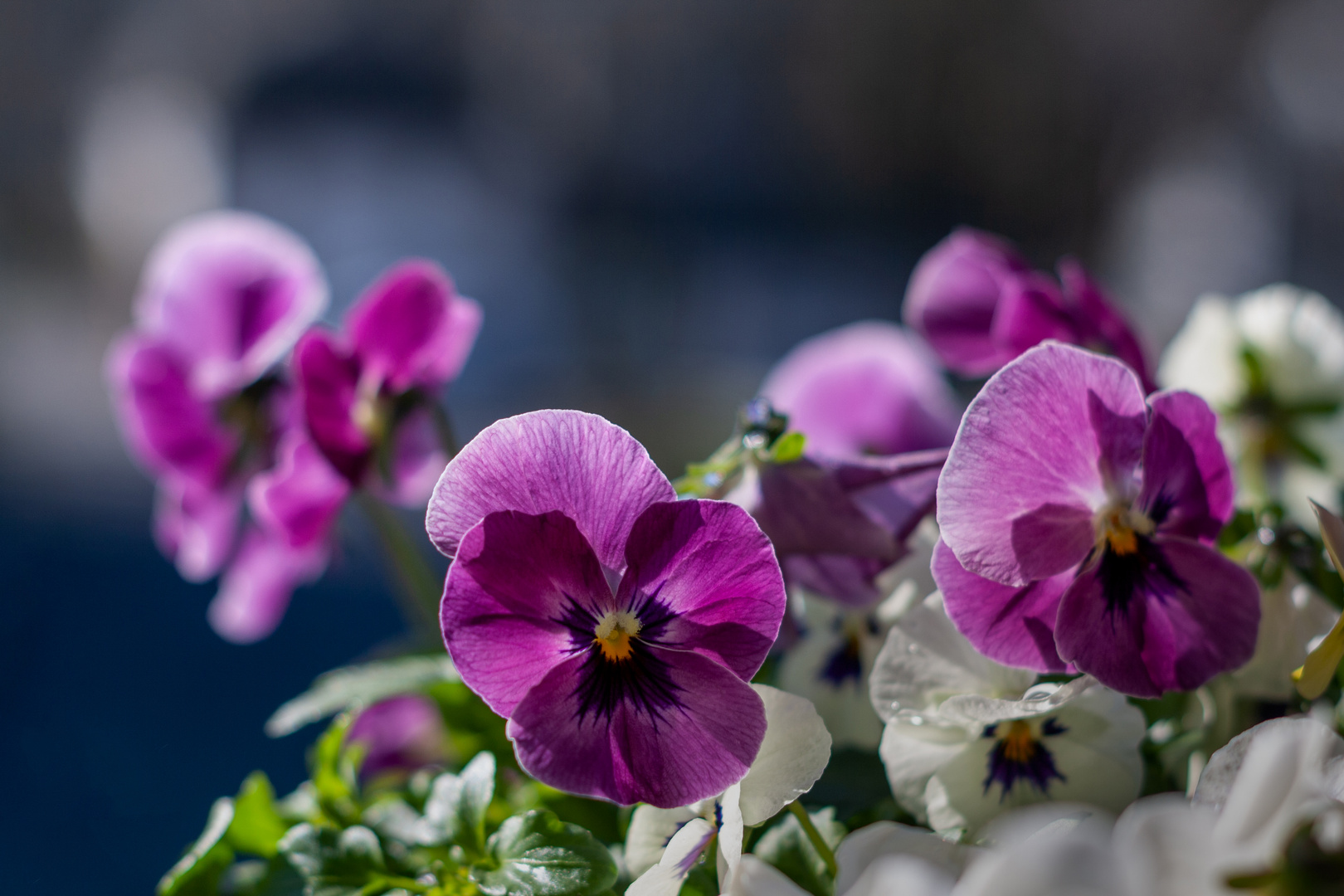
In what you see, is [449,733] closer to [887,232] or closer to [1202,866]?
[1202,866]

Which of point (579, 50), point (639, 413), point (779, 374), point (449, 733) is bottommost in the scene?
point (639, 413)

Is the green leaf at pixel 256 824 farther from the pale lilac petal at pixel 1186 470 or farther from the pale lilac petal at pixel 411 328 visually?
the pale lilac petal at pixel 1186 470

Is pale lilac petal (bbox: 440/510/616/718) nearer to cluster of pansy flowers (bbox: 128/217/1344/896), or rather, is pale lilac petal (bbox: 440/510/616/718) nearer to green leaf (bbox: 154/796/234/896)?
cluster of pansy flowers (bbox: 128/217/1344/896)

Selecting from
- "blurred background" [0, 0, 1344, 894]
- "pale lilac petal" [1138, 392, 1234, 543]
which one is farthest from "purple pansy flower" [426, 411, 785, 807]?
"blurred background" [0, 0, 1344, 894]

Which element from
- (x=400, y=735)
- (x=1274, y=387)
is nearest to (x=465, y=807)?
(x=400, y=735)

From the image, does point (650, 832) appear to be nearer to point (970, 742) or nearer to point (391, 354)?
point (970, 742)

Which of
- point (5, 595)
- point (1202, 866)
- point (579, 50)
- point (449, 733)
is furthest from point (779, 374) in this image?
point (579, 50)
